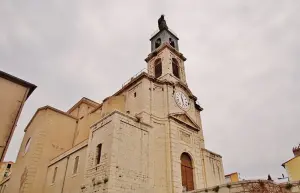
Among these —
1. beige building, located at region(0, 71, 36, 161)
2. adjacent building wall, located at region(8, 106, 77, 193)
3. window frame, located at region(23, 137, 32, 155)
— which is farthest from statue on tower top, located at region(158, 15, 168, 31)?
beige building, located at region(0, 71, 36, 161)

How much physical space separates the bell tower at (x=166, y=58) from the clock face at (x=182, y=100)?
61.6 inches

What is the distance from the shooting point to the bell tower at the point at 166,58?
75.8 feet

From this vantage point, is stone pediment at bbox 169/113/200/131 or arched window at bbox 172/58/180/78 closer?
stone pediment at bbox 169/113/200/131

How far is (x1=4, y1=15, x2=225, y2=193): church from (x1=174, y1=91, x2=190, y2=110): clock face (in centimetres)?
10

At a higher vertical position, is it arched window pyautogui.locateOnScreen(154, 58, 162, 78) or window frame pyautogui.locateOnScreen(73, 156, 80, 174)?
arched window pyautogui.locateOnScreen(154, 58, 162, 78)

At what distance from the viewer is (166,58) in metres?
23.7

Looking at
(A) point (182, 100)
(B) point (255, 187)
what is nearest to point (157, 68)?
(A) point (182, 100)

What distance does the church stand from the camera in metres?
14.7

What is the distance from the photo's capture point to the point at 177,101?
2077cm

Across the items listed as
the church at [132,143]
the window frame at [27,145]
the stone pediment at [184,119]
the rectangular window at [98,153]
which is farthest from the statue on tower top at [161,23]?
the window frame at [27,145]

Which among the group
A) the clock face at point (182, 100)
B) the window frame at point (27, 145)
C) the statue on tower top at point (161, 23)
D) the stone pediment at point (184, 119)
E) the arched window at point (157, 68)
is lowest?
the window frame at point (27, 145)

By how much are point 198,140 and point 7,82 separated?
15052mm

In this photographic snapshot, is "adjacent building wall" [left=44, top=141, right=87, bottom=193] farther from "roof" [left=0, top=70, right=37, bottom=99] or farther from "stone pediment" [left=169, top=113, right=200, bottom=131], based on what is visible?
"stone pediment" [left=169, top=113, right=200, bottom=131]

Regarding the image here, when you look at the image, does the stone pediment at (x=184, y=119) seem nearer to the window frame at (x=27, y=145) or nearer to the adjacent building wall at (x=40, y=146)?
the adjacent building wall at (x=40, y=146)
